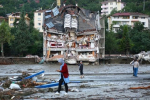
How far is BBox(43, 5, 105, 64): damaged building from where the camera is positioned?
4659 centimetres

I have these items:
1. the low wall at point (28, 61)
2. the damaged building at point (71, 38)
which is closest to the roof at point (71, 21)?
the damaged building at point (71, 38)

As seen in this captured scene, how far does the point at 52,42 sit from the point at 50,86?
32014mm

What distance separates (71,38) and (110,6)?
67.4m

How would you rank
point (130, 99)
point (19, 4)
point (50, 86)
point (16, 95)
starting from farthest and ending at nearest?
1. point (19, 4)
2. point (50, 86)
3. point (16, 95)
4. point (130, 99)

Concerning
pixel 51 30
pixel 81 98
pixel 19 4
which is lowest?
pixel 81 98

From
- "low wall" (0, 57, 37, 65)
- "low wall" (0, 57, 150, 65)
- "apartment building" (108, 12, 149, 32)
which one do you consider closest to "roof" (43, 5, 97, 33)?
"low wall" (0, 57, 150, 65)

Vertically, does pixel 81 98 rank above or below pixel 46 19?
below

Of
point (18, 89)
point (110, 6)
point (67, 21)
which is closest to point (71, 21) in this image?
point (67, 21)

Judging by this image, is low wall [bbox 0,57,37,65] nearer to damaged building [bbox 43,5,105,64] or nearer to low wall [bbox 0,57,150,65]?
low wall [bbox 0,57,150,65]

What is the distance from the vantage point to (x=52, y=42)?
46906mm

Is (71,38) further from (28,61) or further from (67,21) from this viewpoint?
(28,61)

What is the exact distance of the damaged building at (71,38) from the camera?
1834 inches

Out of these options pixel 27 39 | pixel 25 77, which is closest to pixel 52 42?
pixel 27 39

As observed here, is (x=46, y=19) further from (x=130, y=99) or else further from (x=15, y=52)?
(x=130, y=99)
